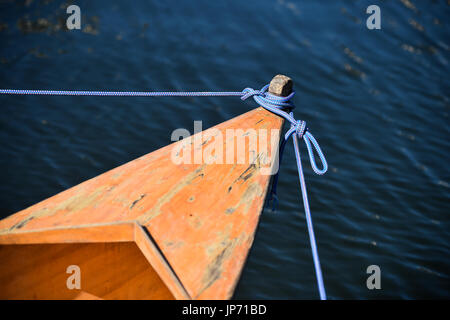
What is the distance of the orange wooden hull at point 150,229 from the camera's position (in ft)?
7.14

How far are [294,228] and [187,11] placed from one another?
14.0 ft

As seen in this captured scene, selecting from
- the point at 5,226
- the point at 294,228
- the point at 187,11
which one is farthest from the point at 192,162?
the point at 187,11

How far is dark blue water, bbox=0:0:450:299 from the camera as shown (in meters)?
4.24

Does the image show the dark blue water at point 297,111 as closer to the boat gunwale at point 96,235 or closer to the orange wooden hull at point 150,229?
the orange wooden hull at point 150,229

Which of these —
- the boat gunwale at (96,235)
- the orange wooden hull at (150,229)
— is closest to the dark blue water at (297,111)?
the orange wooden hull at (150,229)

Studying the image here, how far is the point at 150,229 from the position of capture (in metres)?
2.25

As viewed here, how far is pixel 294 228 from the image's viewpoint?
4.36 m

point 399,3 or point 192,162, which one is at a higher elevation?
point 399,3

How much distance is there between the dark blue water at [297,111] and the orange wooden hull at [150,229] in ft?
4.90

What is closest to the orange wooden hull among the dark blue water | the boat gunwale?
the boat gunwale

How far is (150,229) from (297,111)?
377 cm

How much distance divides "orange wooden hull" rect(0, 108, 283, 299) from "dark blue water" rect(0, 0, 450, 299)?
149cm
